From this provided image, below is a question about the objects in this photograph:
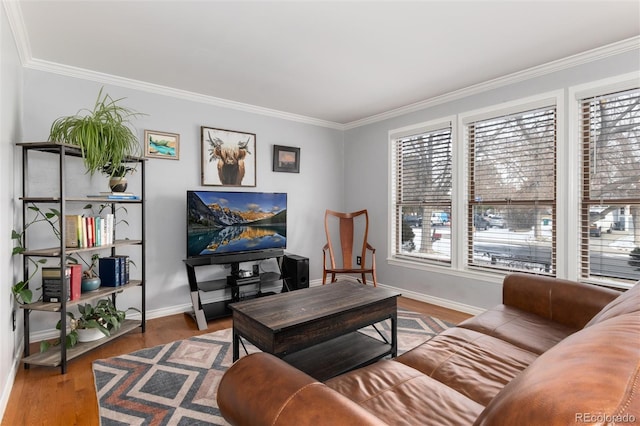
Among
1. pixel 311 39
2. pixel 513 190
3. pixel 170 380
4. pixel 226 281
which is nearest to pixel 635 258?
pixel 513 190

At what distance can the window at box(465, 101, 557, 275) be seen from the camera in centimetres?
296

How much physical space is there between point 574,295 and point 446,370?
3.77 ft

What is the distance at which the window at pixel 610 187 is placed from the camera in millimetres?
2502

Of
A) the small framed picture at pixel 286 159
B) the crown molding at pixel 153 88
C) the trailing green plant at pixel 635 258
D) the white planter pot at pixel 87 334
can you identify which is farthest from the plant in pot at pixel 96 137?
the trailing green plant at pixel 635 258

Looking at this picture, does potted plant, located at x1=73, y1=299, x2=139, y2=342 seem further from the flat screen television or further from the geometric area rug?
the flat screen television

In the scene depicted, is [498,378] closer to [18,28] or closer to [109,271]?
[109,271]

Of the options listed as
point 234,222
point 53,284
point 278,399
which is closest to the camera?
point 278,399

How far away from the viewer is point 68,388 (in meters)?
2.04

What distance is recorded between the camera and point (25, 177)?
249cm

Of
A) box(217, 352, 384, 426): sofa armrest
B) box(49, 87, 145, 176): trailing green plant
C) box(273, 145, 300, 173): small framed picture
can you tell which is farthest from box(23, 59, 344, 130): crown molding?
box(217, 352, 384, 426): sofa armrest

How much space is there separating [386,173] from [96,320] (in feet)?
11.5

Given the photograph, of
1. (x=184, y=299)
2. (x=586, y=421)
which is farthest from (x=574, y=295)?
(x=184, y=299)

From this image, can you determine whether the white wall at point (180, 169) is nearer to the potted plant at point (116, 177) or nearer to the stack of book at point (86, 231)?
the potted plant at point (116, 177)

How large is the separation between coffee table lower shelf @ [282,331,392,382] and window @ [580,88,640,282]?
2014mm
